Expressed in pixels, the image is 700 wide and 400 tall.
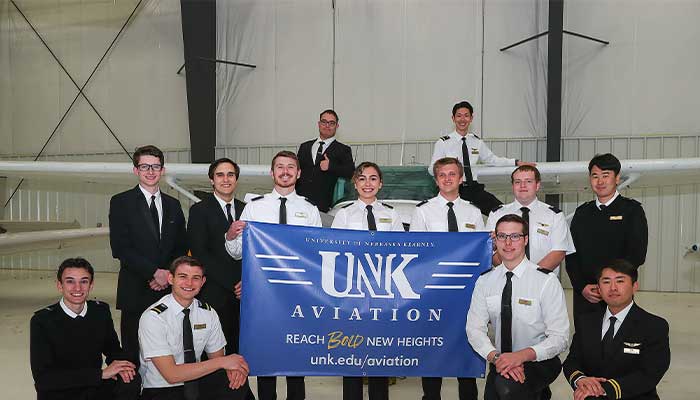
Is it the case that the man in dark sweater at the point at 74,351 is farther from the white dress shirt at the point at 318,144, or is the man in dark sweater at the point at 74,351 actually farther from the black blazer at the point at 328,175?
the white dress shirt at the point at 318,144

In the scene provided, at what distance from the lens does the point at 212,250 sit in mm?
4008

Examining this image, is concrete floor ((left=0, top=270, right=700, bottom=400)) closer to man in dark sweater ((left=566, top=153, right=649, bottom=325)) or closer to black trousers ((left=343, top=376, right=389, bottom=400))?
black trousers ((left=343, top=376, right=389, bottom=400))

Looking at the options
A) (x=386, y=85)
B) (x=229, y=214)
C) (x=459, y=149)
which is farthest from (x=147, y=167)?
(x=386, y=85)

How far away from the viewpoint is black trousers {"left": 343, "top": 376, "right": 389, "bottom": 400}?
377cm

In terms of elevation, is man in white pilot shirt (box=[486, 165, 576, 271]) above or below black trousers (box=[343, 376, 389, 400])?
above

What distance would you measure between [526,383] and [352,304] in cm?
108

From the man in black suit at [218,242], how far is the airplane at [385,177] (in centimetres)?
160

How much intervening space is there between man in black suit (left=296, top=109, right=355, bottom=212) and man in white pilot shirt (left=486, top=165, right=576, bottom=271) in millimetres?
1999

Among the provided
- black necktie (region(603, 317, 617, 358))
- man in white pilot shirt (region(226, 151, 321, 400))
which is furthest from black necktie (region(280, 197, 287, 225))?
black necktie (region(603, 317, 617, 358))

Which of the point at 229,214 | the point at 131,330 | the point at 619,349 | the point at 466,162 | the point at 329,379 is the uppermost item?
the point at 466,162

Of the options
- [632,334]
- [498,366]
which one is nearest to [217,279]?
[498,366]

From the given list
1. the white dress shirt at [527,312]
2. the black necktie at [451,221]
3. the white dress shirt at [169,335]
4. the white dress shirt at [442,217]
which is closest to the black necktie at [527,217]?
the white dress shirt at [442,217]

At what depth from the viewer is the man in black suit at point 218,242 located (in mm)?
3957

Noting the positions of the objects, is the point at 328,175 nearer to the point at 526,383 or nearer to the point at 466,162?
the point at 466,162
